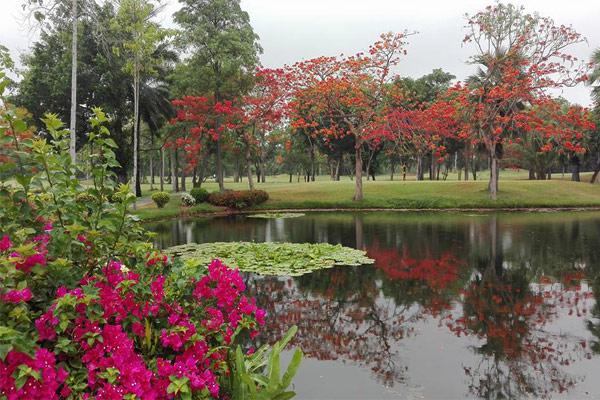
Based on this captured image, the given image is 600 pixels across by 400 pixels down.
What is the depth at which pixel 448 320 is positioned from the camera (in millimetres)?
7152

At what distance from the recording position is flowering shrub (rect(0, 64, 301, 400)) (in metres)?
2.75

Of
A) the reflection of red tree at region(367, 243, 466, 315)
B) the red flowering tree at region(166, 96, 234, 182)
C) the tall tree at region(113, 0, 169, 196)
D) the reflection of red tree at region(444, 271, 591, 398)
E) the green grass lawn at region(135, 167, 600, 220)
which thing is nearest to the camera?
the reflection of red tree at region(444, 271, 591, 398)

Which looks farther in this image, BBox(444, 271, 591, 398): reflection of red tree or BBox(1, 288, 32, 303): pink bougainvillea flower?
BBox(444, 271, 591, 398): reflection of red tree

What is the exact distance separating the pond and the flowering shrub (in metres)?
1.84

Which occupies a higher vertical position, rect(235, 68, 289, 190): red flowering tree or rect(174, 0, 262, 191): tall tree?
rect(174, 0, 262, 191): tall tree

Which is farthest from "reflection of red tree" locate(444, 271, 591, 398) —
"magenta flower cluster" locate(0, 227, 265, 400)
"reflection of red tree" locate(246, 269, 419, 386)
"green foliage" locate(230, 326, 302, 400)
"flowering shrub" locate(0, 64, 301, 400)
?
"magenta flower cluster" locate(0, 227, 265, 400)

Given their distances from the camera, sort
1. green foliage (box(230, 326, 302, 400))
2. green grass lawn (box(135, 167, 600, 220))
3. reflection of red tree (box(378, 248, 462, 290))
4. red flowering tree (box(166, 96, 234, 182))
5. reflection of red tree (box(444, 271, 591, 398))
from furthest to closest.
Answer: red flowering tree (box(166, 96, 234, 182)), green grass lawn (box(135, 167, 600, 220)), reflection of red tree (box(378, 248, 462, 290)), reflection of red tree (box(444, 271, 591, 398)), green foliage (box(230, 326, 302, 400))

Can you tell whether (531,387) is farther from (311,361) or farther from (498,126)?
(498,126)

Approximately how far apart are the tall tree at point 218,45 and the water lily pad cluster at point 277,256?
57.4 feet

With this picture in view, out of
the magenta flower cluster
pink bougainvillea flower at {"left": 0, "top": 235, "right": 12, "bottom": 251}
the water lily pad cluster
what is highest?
pink bougainvillea flower at {"left": 0, "top": 235, "right": 12, "bottom": 251}

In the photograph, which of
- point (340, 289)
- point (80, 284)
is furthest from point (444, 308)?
point (80, 284)

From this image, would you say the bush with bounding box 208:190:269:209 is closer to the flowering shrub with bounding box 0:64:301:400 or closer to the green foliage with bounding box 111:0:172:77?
the green foliage with bounding box 111:0:172:77

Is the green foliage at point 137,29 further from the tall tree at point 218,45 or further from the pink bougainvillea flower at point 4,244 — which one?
the pink bougainvillea flower at point 4,244

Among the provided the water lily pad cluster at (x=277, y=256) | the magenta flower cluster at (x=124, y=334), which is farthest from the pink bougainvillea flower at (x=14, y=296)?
the water lily pad cluster at (x=277, y=256)
